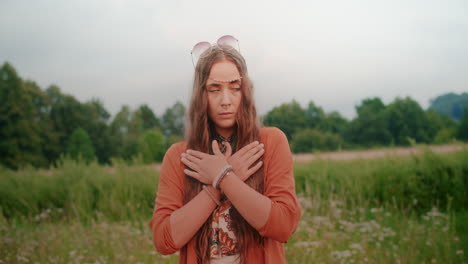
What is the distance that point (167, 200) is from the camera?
5.52 ft

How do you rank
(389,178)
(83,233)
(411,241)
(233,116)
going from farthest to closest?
(389,178) < (83,233) < (411,241) < (233,116)

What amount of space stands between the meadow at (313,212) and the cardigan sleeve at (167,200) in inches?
107

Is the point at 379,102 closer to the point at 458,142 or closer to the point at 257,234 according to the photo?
the point at 458,142

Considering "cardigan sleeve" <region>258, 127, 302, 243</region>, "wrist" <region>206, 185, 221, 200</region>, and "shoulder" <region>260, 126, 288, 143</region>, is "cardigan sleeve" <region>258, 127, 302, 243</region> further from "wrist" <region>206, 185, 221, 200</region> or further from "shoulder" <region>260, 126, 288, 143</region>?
"wrist" <region>206, 185, 221, 200</region>

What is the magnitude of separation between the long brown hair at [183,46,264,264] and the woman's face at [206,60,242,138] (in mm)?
30

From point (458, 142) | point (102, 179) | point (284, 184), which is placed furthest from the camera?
point (102, 179)

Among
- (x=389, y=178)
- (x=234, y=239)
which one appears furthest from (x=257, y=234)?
(x=389, y=178)

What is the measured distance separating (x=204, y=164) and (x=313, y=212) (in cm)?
566

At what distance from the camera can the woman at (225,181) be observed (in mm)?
1542

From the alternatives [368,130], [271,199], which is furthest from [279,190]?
[368,130]

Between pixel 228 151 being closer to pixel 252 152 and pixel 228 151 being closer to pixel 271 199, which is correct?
pixel 252 152

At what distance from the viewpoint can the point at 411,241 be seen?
4586mm

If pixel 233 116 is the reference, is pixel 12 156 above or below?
below

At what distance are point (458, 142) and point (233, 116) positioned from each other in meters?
9.92
